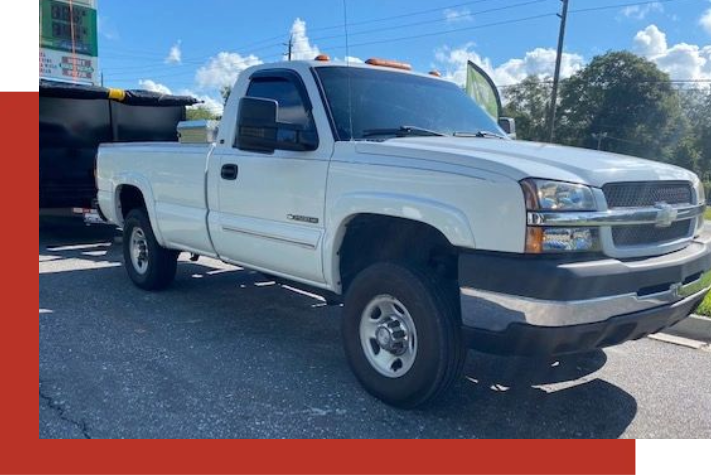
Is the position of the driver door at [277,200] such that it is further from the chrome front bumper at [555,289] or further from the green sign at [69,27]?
the green sign at [69,27]

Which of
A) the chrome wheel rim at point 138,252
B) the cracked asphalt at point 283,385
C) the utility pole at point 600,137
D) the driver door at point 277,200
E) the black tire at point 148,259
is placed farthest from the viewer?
the utility pole at point 600,137

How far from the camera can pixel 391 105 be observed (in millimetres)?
4477

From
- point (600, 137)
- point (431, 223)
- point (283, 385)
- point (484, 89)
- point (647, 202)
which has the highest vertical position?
point (600, 137)

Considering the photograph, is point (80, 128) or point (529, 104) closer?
point (80, 128)

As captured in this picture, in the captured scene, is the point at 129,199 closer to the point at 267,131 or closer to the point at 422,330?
the point at 267,131

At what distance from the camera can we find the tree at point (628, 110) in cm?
5650

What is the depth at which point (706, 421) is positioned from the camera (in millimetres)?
3732

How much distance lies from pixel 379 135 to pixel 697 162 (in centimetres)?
6562

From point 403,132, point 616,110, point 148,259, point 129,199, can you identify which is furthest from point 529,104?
point 403,132

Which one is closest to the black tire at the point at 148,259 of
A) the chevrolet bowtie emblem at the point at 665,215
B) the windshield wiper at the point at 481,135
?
the windshield wiper at the point at 481,135

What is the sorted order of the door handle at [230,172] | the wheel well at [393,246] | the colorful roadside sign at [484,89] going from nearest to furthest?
the wheel well at [393,246], the door handle at [230,172], the colorful roadside sign at [484,89]

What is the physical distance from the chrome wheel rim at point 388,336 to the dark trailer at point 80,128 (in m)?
7.39

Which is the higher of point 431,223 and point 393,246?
point 431,223

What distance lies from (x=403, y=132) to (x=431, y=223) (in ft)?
3.55
